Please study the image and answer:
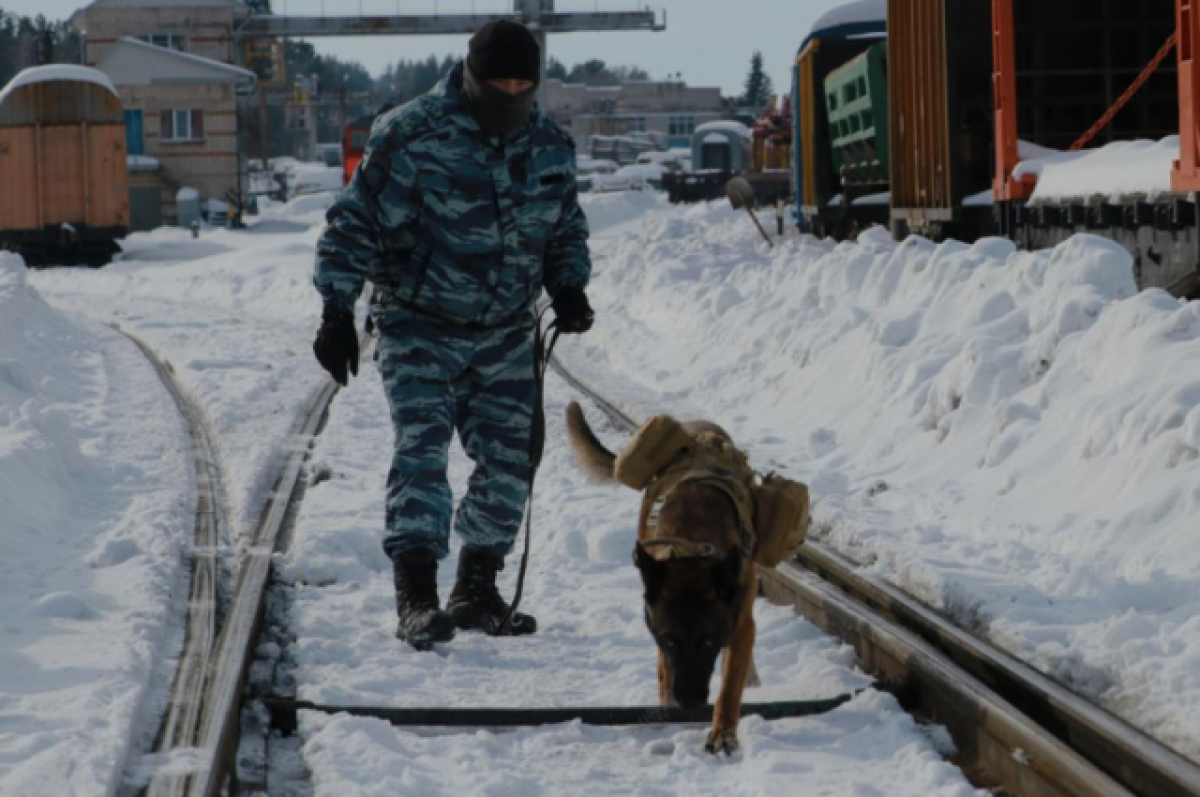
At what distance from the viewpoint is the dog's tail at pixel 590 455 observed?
5805 mm

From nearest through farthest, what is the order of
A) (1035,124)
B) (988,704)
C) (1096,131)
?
1. (988,704)
2. (1096,131)
3. (1035,124)

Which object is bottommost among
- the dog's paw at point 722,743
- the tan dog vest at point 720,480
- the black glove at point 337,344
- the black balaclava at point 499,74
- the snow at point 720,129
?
the dog's paw at point 722,743

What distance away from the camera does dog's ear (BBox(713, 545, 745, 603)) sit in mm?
4422

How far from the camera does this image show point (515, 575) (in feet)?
22.5

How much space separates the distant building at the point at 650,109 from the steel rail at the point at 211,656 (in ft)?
445

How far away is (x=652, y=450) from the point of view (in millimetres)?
5102

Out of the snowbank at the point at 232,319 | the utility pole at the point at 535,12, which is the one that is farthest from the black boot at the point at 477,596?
the utility pole at the point at 535,12

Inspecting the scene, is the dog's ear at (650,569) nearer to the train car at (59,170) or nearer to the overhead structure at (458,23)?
the train car at (59,170)

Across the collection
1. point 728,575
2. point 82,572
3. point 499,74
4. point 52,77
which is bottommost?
point 82,572

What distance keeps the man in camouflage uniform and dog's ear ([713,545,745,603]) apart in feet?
4.64

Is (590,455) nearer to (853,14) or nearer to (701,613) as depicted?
(701,613)

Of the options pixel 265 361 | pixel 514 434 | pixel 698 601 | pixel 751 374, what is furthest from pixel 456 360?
pixel 265 361

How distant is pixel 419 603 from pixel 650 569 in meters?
1.44

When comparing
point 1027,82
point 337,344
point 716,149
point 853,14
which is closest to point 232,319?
point 853,14
